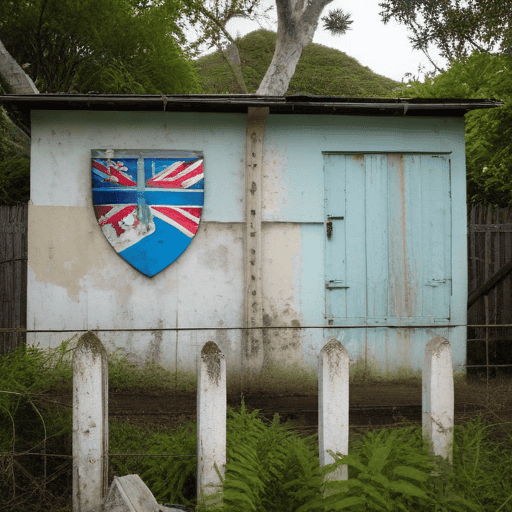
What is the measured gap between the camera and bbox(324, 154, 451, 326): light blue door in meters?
6.08

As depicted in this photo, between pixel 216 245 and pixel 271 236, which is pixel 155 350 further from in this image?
pixel 271 236

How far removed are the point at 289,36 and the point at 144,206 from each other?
42.0 ft

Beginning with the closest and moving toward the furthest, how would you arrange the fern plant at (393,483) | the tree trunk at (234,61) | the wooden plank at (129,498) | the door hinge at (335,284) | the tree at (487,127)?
the fern plant at (393,483), the wooden plank at (129,498), the door hinge at (335,284), the tree at (487,127), the tree trunk at (234,61)

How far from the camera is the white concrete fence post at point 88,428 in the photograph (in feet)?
7.97


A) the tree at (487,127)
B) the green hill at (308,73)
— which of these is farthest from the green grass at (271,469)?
the green hill at (308,73)

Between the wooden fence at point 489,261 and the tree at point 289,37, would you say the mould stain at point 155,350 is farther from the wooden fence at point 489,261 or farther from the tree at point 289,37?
the tree at point 289,37

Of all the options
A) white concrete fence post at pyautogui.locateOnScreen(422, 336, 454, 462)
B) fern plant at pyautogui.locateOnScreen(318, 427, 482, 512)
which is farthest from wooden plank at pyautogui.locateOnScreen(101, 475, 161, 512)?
white concrete fence post at pyautogui.locateOnScreen(422, 336, 454, 462)

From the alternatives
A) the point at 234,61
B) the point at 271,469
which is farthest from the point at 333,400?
the point at 234,61

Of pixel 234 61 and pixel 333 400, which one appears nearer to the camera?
pixel 333 400

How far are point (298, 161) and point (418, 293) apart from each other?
6.87ft

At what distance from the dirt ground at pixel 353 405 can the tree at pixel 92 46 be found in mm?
8436

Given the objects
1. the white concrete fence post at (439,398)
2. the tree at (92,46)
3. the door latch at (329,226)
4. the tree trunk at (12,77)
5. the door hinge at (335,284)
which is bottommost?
the white concrete fence post at (439,398)

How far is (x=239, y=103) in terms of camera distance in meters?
5.60

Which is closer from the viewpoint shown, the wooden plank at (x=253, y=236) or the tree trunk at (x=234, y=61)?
the wooden plank at (x=253, y=236)
